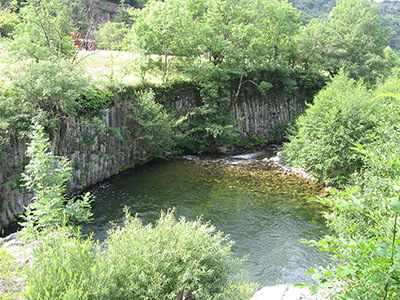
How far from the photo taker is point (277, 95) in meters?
26.0

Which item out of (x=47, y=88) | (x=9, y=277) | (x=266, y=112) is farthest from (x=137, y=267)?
(x=266, y=112)

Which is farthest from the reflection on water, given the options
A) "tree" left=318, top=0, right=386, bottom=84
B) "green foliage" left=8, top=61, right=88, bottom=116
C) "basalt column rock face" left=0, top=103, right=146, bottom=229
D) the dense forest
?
"tree" left=318, top=0, right=386, bottom=84

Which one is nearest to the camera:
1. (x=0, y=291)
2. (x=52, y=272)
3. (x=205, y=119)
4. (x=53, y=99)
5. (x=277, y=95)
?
(x=52, y=272)

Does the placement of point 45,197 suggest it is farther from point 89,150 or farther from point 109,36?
point 109,36

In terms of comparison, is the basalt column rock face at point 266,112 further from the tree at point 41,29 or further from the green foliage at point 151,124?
the tree at point 41,29

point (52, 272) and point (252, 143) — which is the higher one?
point (52, 272)

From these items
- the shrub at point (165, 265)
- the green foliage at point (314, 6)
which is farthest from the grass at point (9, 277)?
the green foliage at point (314, 6)

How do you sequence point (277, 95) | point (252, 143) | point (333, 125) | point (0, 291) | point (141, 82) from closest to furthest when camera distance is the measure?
point (0, 291) < point (333, 125) < point (141, 82) < point (252, 143) < point (277, 95)

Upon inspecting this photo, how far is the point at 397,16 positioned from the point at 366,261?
371ft

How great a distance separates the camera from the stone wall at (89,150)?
9.59 metres

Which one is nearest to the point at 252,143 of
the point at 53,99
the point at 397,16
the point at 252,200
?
the point at 252,200

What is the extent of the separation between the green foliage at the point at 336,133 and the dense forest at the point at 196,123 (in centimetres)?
7

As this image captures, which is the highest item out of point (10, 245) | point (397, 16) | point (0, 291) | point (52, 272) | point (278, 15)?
point (397, 16)

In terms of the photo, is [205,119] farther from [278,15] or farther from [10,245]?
[10,245]
